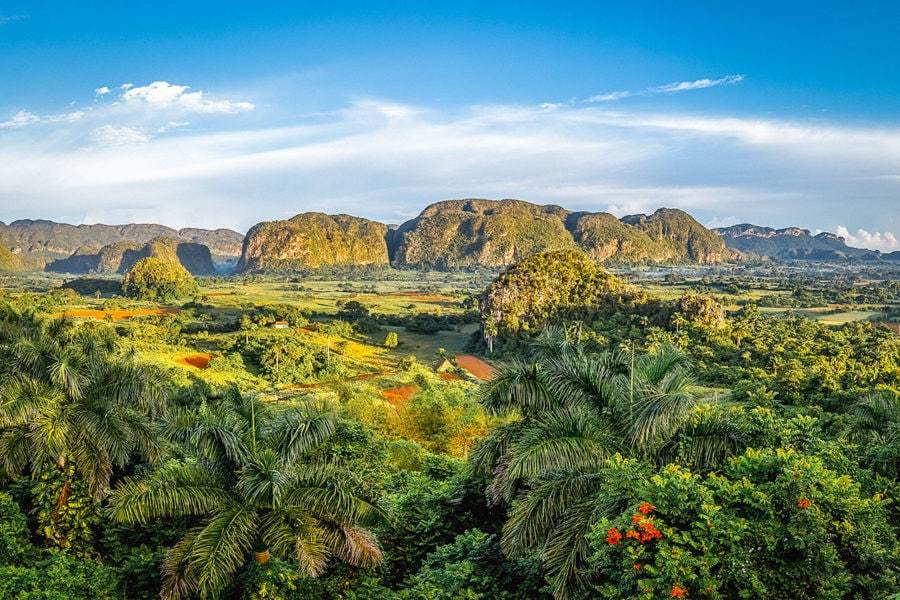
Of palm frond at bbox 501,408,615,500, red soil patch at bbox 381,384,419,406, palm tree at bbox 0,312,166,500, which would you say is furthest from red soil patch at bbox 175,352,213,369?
palm frond at bbox 501,408,615,500

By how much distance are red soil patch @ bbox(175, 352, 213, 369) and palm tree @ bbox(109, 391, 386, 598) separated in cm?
3776

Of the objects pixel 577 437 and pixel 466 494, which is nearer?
pixel 577 437

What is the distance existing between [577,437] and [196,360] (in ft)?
140

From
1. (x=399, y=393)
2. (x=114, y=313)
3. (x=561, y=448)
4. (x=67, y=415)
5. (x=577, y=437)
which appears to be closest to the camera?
(x=561, y=448)

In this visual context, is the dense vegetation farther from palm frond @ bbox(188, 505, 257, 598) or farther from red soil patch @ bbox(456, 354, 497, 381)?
palm frond @ bbox(188, 505, 257, 598)

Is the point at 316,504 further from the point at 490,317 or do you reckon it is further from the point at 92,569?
the point at 490,317

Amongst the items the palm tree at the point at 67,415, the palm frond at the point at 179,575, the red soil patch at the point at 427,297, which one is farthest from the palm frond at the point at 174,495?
the red soil patch at the point at 427,297

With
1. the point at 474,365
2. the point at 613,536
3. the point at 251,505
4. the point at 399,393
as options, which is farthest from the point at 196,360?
the point at 613,536

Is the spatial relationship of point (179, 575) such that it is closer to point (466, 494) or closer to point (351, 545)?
point (351, 545)

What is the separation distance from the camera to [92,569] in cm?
948

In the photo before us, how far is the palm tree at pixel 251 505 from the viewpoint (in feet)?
26.5

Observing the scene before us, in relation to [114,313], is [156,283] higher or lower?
higher

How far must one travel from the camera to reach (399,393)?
36.1 meters

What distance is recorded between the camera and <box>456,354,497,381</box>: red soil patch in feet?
173
